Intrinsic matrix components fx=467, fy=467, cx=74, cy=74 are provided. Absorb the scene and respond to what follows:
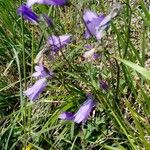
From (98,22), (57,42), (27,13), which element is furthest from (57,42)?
(98,22)

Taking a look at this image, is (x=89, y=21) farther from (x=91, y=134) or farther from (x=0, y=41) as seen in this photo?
(x=0, y=41)

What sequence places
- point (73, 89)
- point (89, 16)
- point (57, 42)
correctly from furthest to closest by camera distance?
point (73, 89)
point (57, 42)
point (89, 16)

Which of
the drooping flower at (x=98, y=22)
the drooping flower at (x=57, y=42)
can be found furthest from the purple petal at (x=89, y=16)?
the drooping flower at (x=57, y=42)

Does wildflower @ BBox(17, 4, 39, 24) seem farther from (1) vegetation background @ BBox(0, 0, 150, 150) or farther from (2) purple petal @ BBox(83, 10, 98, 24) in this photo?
(2) purple petal @ BBox(83, 10, 98, 24)

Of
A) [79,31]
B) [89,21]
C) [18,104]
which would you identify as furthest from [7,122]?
[89,21]

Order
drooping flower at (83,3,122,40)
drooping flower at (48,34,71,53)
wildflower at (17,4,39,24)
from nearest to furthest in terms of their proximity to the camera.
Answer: drooping flower at (83,3,122,40)
wildflower at (17,4,39,24)
drooping flower at (48,34,71,53)

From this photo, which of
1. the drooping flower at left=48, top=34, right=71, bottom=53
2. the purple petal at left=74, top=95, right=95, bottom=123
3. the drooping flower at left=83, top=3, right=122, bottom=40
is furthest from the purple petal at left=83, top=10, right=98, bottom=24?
the purple petal at left=74, top=95, right=95, bottom=123

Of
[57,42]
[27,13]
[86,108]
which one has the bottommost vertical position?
[86,108]

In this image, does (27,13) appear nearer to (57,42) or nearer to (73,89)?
(57,42)
